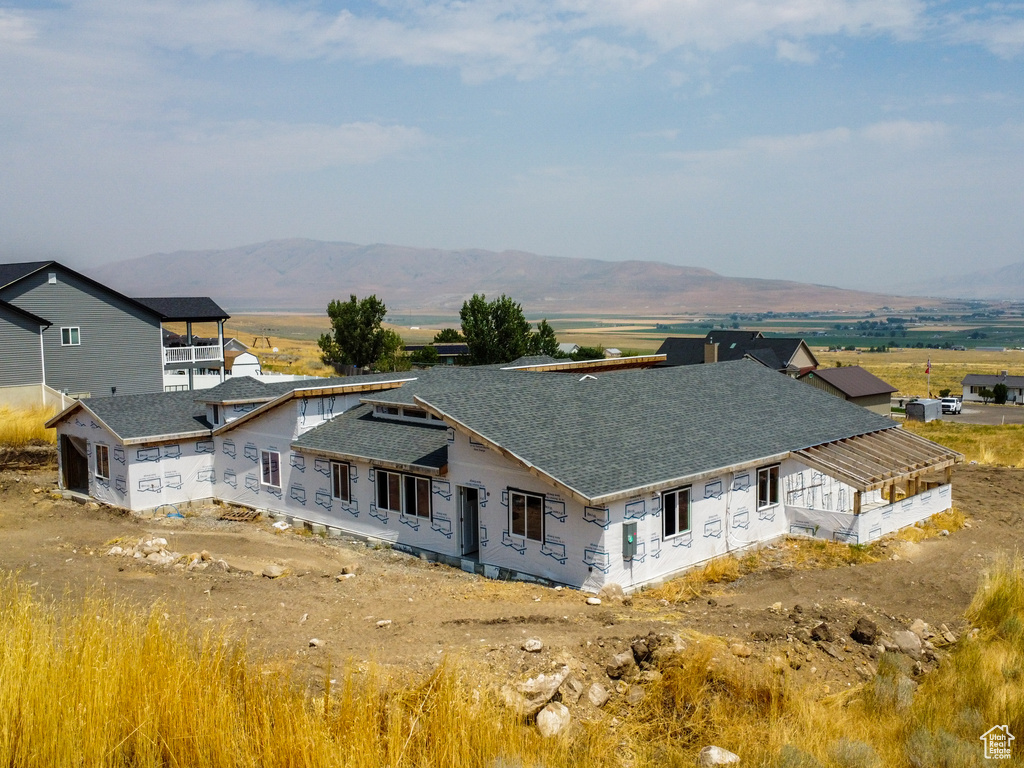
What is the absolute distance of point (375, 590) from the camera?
17109 mm

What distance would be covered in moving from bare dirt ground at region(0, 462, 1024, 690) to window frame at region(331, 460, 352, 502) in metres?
1.38

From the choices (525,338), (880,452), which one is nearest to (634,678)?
(880,452)

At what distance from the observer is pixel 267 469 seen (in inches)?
1040

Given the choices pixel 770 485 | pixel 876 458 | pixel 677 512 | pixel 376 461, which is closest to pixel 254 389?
pixel 376 461

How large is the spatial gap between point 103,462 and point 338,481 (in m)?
9.45

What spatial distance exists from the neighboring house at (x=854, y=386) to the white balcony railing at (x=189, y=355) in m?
36.3

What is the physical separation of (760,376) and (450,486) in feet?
47.1

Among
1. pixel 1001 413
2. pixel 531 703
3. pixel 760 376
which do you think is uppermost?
pixel 760 376

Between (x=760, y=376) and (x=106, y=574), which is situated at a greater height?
(x=760, y=376)

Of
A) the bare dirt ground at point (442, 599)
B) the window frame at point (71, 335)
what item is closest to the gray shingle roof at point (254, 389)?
the bare dirt ground at point (442, 599)

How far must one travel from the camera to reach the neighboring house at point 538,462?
1833 cm

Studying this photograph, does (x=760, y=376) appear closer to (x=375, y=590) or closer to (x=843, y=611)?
Answer: (x=843, y=611)

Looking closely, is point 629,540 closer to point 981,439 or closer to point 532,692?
point 532,692

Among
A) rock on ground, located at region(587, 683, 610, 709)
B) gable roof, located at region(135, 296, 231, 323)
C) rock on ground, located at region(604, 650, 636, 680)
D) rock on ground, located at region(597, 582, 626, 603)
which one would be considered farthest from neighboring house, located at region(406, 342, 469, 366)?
rock on ground, located at region(587, 683, 610, 709)
